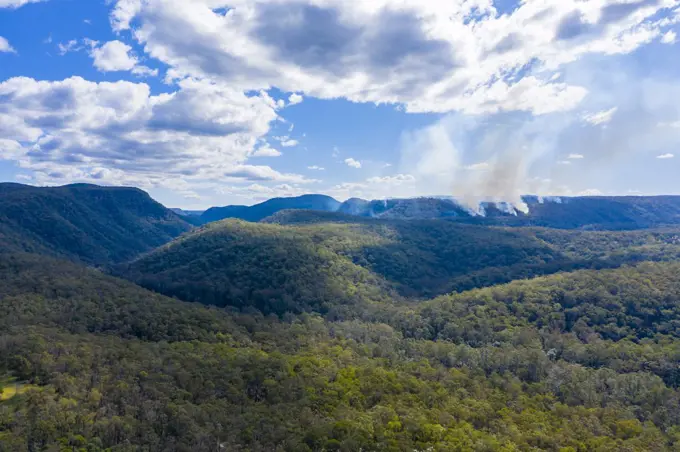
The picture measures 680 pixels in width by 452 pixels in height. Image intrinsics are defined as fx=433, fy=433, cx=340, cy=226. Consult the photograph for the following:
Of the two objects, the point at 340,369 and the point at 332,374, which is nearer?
the point at 332,374

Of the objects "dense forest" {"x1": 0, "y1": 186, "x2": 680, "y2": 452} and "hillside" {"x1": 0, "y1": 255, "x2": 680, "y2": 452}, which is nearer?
"hillside" {"x1": 0, "y1": 255, "x2": 680, "y2": 452}

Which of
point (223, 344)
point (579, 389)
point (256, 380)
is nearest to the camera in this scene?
point (256, 380)

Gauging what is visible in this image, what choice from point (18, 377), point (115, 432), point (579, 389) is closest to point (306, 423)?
point (115, 432)

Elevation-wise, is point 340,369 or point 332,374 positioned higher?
point 332,374

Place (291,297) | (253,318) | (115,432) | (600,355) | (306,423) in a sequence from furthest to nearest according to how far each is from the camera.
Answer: (291,297), (253,318), (600,355), (306,423), (115,432)

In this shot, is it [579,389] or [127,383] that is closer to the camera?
[127,383]

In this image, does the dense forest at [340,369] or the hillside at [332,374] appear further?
the dense forest at [340,369]

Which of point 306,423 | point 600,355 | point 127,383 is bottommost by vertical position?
point 600,355

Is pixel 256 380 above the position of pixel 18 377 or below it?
below

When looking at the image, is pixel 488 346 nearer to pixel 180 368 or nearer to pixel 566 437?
pixel 566 437

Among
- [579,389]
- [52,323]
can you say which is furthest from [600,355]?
[52,323]

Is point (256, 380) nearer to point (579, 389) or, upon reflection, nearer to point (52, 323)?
point (52, 323)
